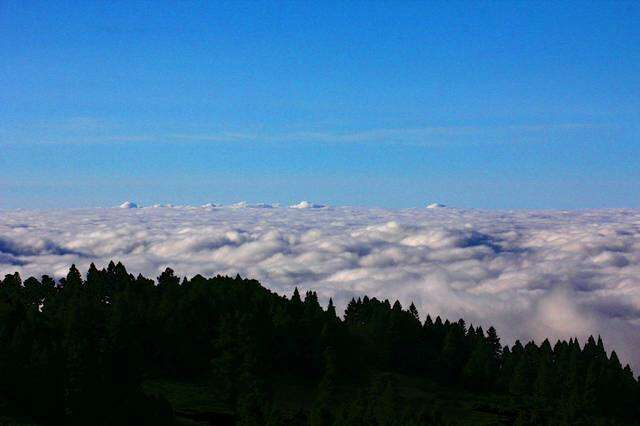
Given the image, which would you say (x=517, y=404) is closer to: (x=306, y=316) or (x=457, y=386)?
(x=457, y=386)

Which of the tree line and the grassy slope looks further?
the grassy slope

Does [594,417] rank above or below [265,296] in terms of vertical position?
below

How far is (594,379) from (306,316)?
53.3 m

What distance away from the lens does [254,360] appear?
320 ft

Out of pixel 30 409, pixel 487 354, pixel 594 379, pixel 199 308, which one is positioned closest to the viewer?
pixel 30 409

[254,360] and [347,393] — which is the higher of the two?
[254,360]

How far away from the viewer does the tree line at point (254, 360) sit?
237 feet

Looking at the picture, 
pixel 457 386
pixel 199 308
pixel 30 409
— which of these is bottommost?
pixel 30 409

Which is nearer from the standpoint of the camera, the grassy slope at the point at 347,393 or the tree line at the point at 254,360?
the tree line at the point at 254,360

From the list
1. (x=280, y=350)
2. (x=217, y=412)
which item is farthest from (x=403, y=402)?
(x=217, y=412)

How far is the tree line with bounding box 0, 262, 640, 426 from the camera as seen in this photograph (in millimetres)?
72312

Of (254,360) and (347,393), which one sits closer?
(254,360)

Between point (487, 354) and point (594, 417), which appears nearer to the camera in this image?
point (594, 417)

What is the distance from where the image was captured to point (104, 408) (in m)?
71.9
